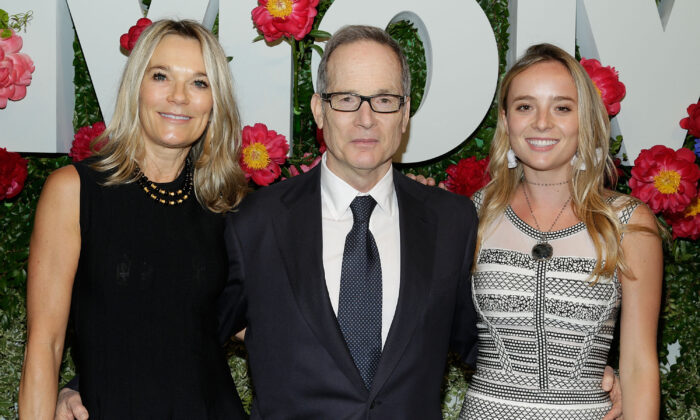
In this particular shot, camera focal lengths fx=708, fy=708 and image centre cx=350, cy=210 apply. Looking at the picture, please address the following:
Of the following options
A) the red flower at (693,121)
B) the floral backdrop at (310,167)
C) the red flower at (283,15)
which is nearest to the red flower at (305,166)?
the floral backdrop at (310,167)

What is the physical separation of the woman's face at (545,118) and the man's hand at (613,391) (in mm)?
732

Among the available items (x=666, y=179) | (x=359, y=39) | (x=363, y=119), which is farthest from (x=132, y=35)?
(x=666, y=179)

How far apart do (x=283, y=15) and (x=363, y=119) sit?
1.11m

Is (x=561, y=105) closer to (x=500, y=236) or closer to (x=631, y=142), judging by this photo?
(x=500, y=236)

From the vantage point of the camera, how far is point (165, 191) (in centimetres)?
220

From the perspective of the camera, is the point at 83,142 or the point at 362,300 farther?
the point at 83,142

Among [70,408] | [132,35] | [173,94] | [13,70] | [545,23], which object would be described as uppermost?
[545,23]

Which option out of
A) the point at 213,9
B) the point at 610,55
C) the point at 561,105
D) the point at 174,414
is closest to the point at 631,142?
the point at 610,55

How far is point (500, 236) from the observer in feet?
8.09

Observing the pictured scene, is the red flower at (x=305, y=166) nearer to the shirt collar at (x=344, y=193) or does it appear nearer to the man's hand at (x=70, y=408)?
the shirt collar at (x=344, y=193)

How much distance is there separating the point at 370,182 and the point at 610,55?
1.90m

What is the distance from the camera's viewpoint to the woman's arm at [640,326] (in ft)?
7.42

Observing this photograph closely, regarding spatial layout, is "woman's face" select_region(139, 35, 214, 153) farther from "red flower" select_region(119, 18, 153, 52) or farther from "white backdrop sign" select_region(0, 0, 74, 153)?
"white backdrop sign" select_region(0, 0, 74, 153)

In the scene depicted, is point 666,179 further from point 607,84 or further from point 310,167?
point 310,167
